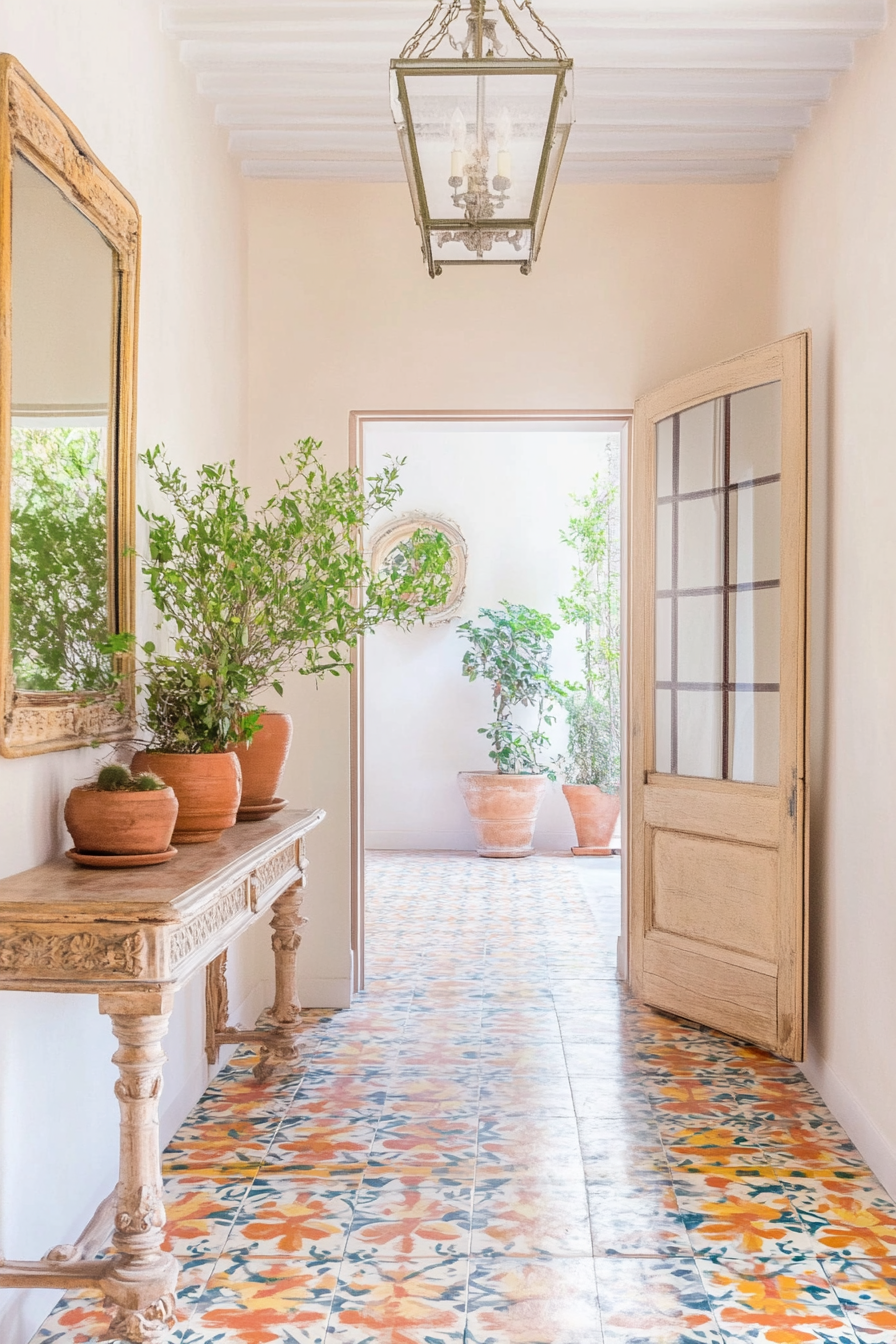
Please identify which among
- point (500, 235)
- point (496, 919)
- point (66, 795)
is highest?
point (500, 235)

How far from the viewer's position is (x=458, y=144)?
228 cm

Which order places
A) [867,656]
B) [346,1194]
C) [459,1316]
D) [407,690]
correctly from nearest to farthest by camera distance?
[459,1316]
[346,1194]
[867,656]
[407,690]

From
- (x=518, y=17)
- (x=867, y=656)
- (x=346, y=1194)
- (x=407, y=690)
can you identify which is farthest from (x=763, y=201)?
(x=407, y=690)

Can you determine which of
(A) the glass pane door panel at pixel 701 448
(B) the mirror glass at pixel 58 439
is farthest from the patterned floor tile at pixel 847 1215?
(A) the glass pane door panel at pixel 701 448

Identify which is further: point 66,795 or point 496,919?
point 496,919

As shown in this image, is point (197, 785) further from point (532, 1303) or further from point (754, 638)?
point (754, 638)

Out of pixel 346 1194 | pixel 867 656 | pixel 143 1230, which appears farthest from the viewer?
pixel 867 656

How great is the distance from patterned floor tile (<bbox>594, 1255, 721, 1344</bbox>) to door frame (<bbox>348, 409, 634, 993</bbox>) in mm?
2319

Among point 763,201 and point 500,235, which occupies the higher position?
point 763,201

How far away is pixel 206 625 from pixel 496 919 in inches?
146

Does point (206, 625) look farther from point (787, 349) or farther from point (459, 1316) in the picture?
point (787, 349)

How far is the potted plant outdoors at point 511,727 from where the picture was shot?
27.9 ft

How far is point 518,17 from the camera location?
3436mm

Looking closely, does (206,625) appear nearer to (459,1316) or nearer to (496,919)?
(459,1316)
